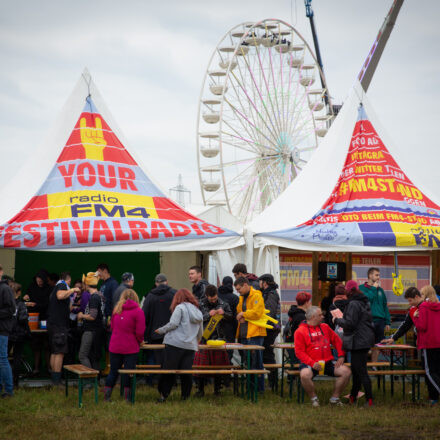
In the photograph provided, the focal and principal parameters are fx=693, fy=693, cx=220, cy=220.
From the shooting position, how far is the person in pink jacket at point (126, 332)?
736 centimetres

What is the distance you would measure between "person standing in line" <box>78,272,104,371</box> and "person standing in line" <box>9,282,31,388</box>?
678 mm

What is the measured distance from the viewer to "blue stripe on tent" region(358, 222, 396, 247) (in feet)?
32.2

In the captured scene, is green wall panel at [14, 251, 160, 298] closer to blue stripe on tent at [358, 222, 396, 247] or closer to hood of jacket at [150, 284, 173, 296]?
hood of jacket at [150, 284, 173, 296]

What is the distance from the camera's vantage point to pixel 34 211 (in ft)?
30.2

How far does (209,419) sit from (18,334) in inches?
115

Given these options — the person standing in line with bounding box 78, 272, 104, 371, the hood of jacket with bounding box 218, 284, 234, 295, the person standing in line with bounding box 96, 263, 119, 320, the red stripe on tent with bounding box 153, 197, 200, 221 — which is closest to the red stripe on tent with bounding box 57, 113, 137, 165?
the red stripe on tent with bounding box 153, 197, 200, 221

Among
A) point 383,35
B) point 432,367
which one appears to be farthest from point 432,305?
point 383,35

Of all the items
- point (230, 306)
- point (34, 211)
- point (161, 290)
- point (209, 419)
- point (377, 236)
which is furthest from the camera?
point (377, 236)

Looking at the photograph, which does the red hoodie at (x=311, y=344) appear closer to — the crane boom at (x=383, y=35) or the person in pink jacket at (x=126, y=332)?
the person in pink jacket at (x=126, y=332)

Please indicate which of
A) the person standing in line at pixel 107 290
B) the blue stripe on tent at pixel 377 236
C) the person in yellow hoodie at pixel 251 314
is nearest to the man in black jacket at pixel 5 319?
the person standing in line at pixel 107 290

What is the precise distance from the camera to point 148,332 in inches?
340

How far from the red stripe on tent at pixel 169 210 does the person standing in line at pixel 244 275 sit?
1.22 m

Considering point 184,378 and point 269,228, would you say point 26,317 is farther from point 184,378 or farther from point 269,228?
point 269,228

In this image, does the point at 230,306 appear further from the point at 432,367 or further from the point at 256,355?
the point at 432,367
